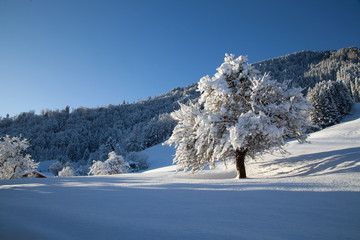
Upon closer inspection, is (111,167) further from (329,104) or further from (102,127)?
(102,127)

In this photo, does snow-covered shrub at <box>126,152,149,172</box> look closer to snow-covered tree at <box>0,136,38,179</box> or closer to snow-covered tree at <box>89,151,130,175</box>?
snow-covered tree at <box>89,151,130,175</box>

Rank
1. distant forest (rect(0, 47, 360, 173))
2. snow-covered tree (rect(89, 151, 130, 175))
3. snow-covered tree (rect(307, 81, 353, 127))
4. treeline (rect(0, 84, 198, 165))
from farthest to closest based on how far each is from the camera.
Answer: treeline (rect(0, 84, 198, 165))
distant forest (rect(0, 47, 360, 173))
snow-covered tree (rect(307, 81, 353, 127))
snow-covered tree (rect(89, 151, 130, 175))

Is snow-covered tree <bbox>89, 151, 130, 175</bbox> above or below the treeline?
below

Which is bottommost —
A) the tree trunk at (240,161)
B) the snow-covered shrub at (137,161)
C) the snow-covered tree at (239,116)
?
the snow-covered shrub at (137,161)

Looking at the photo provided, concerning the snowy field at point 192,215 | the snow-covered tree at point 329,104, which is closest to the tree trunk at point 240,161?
the snowy field at point 192,215

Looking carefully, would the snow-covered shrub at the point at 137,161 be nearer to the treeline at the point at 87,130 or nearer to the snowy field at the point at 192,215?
the treeline at the point at 87,130

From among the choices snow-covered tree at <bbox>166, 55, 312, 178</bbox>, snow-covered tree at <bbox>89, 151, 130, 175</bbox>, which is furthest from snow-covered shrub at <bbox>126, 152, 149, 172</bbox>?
snow-covered tree at <bbox>166, 55, 312, 178</bbox>

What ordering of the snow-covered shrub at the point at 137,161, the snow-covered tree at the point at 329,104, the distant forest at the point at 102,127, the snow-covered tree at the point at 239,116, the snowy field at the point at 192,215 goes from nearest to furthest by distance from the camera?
1. the snowy field at the point at 192,215
2. the snow-covered tree at the point at 239,116
3. the snow-covered tree at the point at 329,104
4. the snow-covered shrub at the point at 137,161
5. the distant forest at the point at 102,127

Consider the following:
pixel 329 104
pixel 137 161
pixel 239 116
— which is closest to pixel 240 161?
pixel 239 116

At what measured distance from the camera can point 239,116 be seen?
9703mm

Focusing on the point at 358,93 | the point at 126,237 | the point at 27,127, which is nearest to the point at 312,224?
the point at 126,237

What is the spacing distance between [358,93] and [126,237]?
90328mm

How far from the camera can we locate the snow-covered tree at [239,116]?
8966 mm

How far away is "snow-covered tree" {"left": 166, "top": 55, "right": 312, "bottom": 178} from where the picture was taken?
8966 mm
